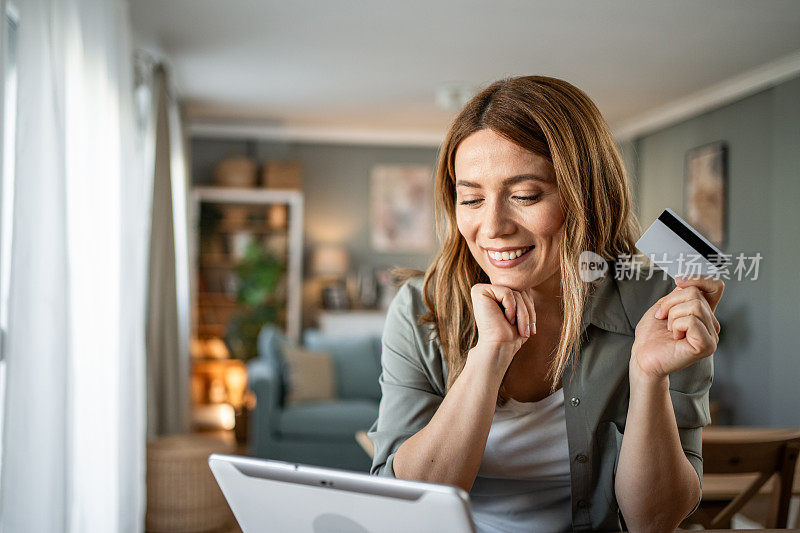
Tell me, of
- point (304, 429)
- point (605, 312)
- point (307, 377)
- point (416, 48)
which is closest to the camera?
point (605, 312)

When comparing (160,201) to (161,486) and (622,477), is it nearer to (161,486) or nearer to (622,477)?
(161,486)

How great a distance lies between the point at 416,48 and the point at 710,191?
2.62 meters

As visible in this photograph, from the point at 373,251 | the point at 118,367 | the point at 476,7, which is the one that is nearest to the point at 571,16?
the point at 476,7

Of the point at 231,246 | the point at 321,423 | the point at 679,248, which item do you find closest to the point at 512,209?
the point at 679,248

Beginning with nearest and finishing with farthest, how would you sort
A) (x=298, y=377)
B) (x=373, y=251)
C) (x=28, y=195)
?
(x=28, y=195)
(x=298, y=377)
(x=373, y=251)

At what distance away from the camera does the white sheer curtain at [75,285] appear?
5.74 ft

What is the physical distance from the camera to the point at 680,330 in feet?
3.09

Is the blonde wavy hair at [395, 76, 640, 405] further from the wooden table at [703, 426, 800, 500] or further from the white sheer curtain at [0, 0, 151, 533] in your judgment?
the white sheer curtain at [0, 0, 151, 533]

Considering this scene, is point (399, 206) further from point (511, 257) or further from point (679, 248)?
point (679, 248)

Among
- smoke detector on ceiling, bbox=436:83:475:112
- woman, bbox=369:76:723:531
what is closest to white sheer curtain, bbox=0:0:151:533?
woman, bbox=369:76:723:531

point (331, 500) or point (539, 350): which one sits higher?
point (539, 350)

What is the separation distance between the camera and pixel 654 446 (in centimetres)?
106

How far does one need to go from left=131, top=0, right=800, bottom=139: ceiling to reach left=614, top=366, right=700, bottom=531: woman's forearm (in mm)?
1164

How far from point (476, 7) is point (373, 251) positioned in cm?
371
